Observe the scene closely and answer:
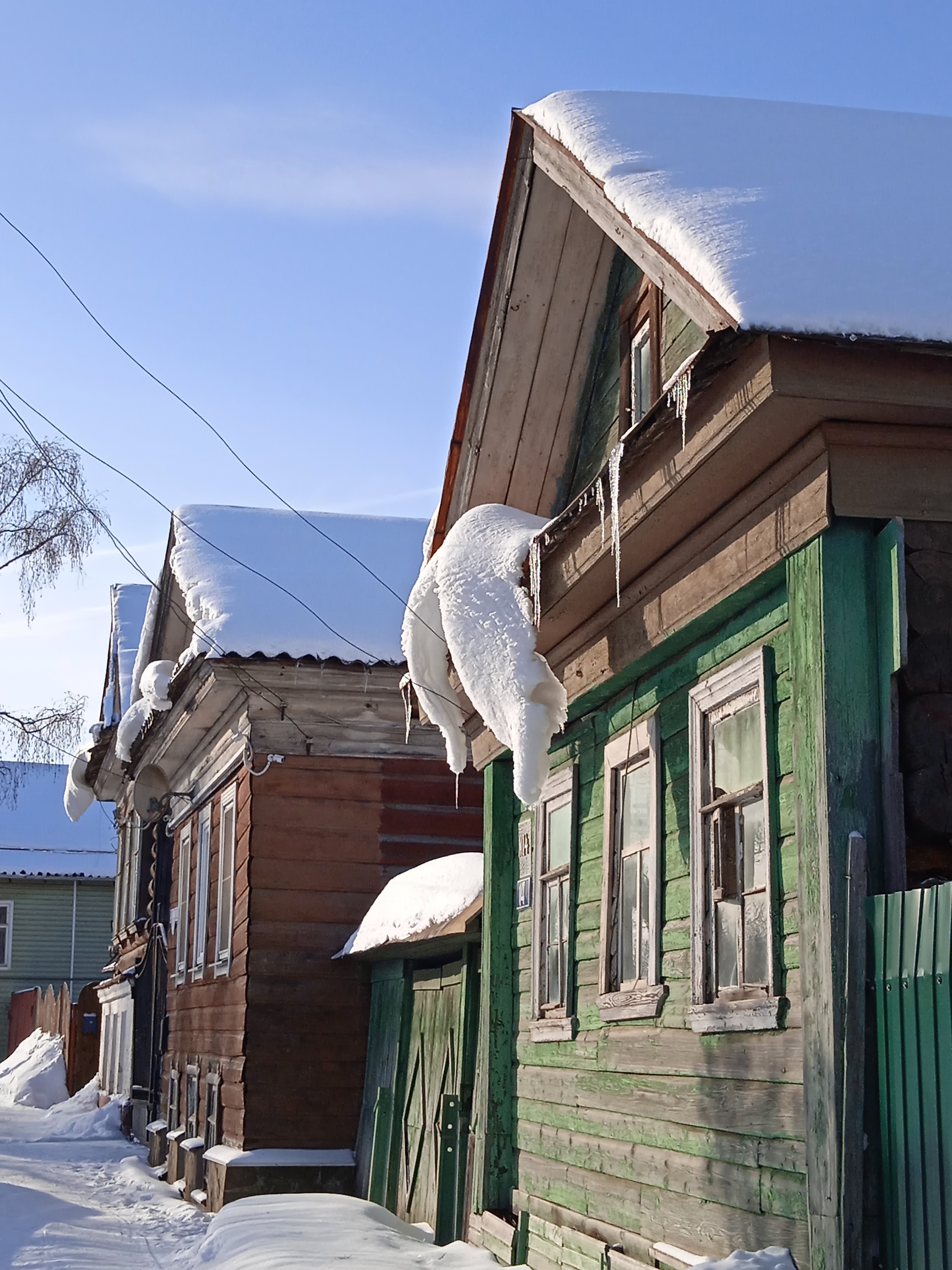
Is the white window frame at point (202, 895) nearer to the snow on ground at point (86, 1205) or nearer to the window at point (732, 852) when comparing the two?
the snow on ground at point (86, 1205)

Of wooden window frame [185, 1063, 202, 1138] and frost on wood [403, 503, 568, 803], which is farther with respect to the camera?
wooden window frame [185, 1063, 202, 1138]

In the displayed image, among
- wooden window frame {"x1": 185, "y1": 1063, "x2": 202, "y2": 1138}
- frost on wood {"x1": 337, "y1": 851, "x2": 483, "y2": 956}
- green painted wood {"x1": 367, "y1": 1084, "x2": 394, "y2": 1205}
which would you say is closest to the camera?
frost on wood {"x1": 337, "y1": 851, "x2": 483, "y2": 956}

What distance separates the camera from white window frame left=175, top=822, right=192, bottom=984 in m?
16.0

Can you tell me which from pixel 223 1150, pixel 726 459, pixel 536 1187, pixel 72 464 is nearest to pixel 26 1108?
pixel 72 464

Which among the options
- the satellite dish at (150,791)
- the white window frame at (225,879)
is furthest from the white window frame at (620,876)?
the satellite dish at (150,791)

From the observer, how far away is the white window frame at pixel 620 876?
243 inches

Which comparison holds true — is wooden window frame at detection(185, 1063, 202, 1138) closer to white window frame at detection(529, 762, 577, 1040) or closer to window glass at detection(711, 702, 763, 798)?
white window frame at detection(529, 762, 577, 1040)

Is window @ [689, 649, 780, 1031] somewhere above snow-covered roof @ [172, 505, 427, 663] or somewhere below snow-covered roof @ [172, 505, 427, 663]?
below

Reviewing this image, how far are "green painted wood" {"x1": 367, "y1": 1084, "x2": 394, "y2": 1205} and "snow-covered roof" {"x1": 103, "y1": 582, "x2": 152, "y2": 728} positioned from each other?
10.8m

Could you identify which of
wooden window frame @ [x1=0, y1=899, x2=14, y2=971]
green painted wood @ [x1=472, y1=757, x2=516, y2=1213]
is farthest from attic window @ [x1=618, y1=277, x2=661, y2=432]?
wooden window frame @ [x1=0, y1=899, x2=14, y2=971]

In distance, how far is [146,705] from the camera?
1588 centimetres

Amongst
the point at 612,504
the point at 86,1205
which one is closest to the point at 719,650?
the point at 612,504

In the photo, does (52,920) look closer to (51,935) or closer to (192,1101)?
(51,935)

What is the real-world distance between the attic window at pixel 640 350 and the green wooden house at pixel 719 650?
0.02m
